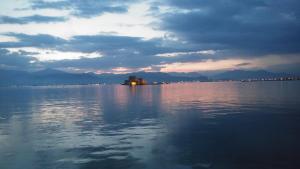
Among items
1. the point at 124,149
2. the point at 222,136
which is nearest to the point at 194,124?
the point at 222,136

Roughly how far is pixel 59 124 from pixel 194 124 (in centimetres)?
1769

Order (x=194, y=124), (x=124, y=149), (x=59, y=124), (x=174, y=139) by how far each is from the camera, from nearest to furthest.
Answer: (x=124, y=149) < (x=174, y=139) < (x=194, y=124) < (x=59, y=124)

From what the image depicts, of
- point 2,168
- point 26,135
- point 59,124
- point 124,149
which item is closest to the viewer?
point 2,168

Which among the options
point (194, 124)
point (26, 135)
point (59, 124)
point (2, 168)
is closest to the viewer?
point (2, 168)

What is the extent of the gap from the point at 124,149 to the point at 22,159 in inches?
314

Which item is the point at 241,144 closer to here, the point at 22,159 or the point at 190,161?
the point at 190,161

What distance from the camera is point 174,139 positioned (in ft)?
107

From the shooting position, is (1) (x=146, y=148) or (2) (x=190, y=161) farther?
(1) (x=146, y=148)

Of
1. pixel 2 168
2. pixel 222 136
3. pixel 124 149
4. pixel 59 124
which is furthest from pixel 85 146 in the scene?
pixel 59 124

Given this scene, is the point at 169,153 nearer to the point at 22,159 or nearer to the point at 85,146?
the point at 85,146

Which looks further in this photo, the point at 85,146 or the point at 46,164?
the point at 85,146

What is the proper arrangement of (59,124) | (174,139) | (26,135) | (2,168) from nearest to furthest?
(2,168), (174,139), (26,135), (59,124)

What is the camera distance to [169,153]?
87.3 ft

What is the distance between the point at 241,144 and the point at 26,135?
895 inches
